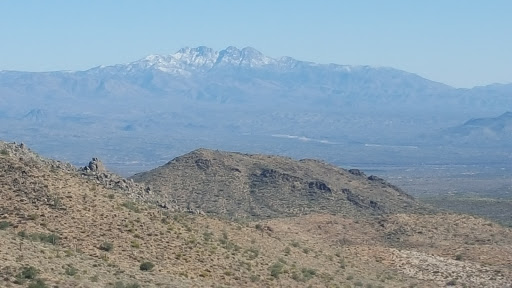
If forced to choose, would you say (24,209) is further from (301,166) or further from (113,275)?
(301,166)

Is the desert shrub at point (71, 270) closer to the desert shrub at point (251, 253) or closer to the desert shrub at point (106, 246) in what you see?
the desert shrub at point (106, 246)

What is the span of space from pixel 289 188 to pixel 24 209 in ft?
151

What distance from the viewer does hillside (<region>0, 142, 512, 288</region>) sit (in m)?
29.3

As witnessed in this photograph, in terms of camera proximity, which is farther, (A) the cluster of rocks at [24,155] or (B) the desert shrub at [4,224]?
(A) the cluster of rocks at [24,155]

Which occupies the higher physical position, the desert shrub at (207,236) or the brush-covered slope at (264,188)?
the desert shrub at (207,236)

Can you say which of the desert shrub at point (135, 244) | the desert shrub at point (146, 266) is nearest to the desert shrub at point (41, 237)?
the desert shrub at point (135, 244)

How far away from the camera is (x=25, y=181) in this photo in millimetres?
36531

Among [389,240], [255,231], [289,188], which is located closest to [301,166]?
[289,188]

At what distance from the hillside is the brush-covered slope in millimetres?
20361

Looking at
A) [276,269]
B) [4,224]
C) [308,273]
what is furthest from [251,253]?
[4,224]

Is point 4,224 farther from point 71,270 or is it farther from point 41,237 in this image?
point 71,270

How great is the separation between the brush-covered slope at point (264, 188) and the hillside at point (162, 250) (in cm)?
2036

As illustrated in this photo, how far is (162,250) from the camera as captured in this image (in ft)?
111

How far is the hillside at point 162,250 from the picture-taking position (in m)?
29.3
